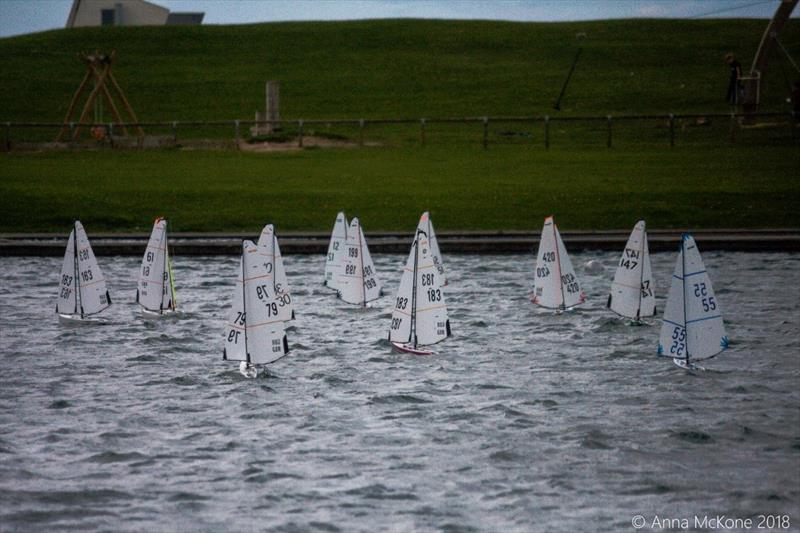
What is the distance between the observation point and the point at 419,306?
14727mm

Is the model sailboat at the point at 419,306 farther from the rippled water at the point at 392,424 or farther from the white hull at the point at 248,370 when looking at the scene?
the white hull at the point at 248,370

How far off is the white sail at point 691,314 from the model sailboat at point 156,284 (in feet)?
23.7

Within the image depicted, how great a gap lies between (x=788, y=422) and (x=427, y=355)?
477cm

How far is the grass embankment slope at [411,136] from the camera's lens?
28406 mm

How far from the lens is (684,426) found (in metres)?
12.2

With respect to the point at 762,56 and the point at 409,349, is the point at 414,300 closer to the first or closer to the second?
the point at 409,349

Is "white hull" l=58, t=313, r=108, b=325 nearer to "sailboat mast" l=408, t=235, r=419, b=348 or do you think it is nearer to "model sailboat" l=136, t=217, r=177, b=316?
"model sailboat" l=136, t=217, r=177, b=316

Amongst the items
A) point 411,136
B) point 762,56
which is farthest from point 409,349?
point 411,136

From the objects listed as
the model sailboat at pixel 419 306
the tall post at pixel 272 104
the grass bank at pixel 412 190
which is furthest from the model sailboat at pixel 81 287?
the tall post at pixel 272 104

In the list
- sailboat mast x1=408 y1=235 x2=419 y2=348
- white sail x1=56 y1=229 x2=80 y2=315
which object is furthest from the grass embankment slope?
sailboat mast x1=408 y1=235 x2=419 y2=348

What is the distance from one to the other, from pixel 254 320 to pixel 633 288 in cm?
576

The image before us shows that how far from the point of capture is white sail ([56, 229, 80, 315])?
1725cm

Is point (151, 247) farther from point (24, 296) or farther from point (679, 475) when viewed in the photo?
point (679, 475)

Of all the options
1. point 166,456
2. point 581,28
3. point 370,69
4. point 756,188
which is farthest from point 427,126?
point 166,456
